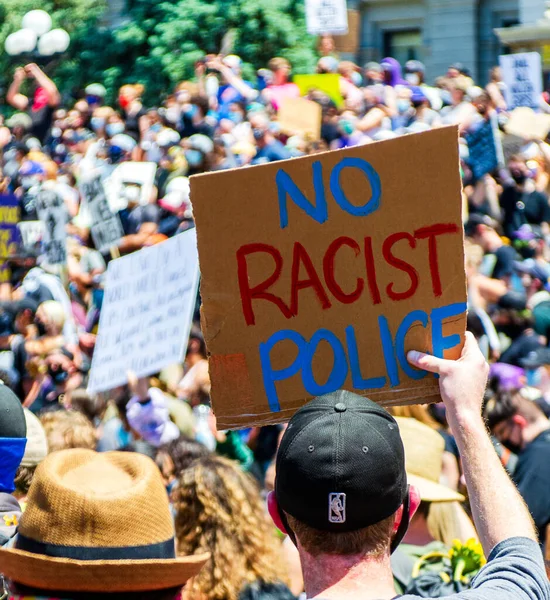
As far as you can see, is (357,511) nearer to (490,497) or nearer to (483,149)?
(490,497)

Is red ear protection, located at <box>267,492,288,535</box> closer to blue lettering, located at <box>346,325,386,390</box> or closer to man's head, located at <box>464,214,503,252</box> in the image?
blue lettering, located at <box>346,325,386,390</box>

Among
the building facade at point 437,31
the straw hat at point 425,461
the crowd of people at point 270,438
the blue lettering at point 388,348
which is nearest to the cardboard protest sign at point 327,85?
the crowd of people at point 270,438

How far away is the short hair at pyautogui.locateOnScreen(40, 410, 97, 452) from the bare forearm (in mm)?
2947

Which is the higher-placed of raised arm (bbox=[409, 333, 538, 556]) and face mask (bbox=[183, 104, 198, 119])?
raised arm (bbox=[409, 333, 538, 556])

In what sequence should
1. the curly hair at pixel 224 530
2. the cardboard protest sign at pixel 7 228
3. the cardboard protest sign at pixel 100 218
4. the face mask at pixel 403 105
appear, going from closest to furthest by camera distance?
the curly hair at pixel 224 530 → the cardboard protest sign at pixel 100 218 → the cardboard protest sign at pixel 7 228 → the face mask at pixel 403 105

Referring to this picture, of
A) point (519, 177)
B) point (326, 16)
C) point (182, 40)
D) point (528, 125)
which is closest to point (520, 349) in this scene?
point (519, 177)

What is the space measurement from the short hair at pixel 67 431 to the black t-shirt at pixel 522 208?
230 inches

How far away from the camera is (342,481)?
200 centimetres

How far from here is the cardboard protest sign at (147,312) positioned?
214 inches

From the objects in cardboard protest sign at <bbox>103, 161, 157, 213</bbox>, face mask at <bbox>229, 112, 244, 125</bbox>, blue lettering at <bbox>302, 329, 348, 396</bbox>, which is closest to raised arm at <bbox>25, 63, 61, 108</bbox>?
face mask at <bbox>229, 112, 244, 125</bbox>

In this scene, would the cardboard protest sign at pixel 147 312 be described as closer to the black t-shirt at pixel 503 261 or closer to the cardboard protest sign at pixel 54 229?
the black t-shirt at pixel 503 261

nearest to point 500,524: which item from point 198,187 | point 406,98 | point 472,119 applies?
point 198,187

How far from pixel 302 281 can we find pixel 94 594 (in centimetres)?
87

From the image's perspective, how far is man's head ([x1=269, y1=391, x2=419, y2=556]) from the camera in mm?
1995
